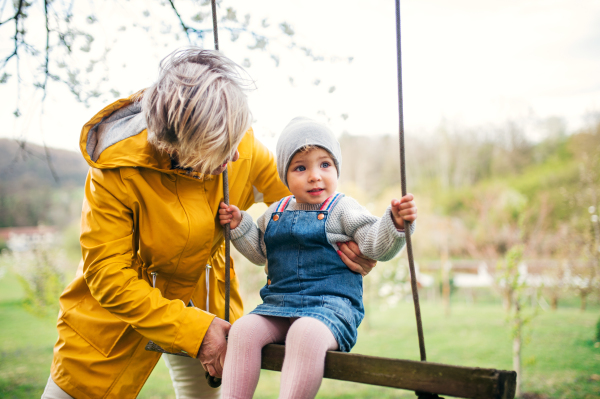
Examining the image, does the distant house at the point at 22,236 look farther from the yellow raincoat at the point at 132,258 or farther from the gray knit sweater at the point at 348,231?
the gray knit sweater at the point at 348,231

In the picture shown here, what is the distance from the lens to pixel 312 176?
5.04 feet

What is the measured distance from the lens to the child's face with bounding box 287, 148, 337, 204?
1549 millimetres

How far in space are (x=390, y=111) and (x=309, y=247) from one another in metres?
11.2

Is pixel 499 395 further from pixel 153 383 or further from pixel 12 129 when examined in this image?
pixel 153 383

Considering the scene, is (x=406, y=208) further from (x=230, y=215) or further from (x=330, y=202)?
(x=230, y=215)

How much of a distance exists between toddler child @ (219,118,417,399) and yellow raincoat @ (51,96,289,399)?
0.15 metres

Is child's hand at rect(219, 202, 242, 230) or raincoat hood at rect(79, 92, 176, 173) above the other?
raincoat hood at rect(79, 92, 176, 173)

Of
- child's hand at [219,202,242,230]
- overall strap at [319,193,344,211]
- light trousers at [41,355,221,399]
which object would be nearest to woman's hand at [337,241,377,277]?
overall strap at [319,193,344,211]

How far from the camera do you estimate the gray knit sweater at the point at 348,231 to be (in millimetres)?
1385

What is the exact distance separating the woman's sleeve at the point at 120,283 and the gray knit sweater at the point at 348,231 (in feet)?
1.22

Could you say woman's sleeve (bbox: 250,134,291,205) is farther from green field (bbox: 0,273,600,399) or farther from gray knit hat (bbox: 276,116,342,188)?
green field (bbox: 0,273,600,399)

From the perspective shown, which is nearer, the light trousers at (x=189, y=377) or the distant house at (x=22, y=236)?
the light trousers at (x=189, y=377)

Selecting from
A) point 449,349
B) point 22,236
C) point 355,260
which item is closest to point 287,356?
point 355,260

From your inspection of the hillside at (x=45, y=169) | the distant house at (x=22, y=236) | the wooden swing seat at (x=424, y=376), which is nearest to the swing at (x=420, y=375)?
the wooden swing seat at (x=424, y=376)
